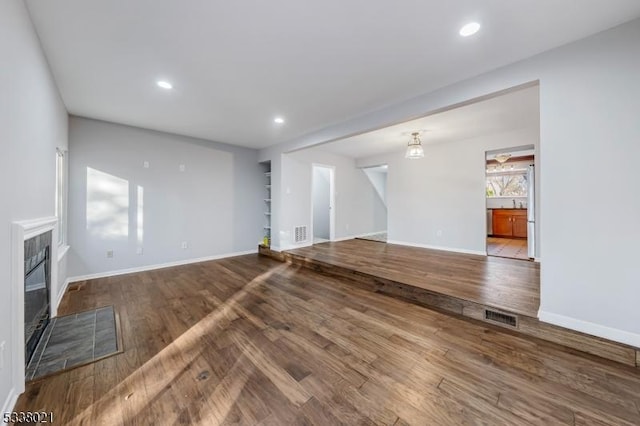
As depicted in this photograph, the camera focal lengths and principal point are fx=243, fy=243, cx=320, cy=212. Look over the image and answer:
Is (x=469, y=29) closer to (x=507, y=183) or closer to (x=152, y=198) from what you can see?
(x=152, y=198)

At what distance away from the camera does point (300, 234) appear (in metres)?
5.88

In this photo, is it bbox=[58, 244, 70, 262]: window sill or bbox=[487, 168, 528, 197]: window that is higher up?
bbox=[487, 168, 528, 197]: window

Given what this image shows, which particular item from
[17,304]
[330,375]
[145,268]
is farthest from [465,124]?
[145,268]

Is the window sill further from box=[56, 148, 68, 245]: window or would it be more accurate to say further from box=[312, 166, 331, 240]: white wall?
box=[312, 166, 331, 240]: white wall

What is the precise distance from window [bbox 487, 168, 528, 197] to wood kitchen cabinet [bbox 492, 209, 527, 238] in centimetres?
67

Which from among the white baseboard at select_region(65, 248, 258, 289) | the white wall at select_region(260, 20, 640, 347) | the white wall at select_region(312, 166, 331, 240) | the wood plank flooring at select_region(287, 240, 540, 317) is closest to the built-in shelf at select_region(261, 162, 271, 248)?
the white baseboard at select_region(65, 248, 258, 289)

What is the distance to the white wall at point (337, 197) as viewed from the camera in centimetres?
557

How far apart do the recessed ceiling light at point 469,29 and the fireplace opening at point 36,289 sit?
3734mm

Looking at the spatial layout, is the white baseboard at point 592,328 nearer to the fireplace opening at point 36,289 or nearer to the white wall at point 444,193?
the white wall at point 444,193

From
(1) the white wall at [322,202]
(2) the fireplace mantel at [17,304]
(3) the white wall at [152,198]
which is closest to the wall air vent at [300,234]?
(3) the white wall at [152,198]

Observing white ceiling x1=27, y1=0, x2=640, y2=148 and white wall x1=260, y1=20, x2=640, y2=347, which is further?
white wall x1=260, y1=20, x2=640, y2=347

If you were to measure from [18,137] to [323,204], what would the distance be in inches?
238

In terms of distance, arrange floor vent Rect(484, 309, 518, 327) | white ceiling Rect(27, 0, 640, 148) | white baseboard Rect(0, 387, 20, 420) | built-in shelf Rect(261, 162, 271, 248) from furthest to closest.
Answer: built-in shelf Rect(261, 162, 271, 248) < floor vent Rect(484, 309, 518, 327) < white ceiling Rect(27, 0, 640, 148) < white baseboard Rect(0, 387, 20, 420)

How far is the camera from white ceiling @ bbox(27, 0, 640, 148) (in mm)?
1736
